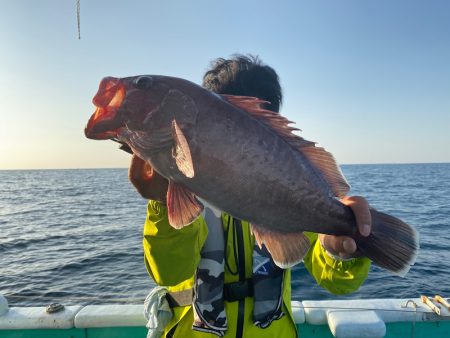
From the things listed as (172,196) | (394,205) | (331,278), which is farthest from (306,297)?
(394,205)

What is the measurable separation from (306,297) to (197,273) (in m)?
6.97

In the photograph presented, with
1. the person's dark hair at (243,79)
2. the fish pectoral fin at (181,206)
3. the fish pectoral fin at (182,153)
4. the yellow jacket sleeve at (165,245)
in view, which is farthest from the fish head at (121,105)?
the person's dark hair at (243,79)

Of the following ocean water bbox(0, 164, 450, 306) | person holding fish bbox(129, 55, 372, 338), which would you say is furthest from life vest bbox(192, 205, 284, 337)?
ocean water bbox(0, 164, 450, 306)

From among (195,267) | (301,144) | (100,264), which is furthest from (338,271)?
(100,264)

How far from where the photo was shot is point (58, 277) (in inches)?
464

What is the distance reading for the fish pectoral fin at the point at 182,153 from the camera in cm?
192

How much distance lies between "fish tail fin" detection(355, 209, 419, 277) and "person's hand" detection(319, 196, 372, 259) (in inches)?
2.0

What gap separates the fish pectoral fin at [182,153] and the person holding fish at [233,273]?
762 millimetres

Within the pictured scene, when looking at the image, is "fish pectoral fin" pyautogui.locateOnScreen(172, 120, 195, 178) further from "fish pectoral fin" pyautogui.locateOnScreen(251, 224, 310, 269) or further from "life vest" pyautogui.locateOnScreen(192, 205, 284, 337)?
"life vest" pyautogui.locateOnScreen(192, 205, 284, 337)

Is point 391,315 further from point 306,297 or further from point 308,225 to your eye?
point 306,297

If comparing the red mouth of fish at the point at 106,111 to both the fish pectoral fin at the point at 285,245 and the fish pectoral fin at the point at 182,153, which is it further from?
the fish pectoral fin at the point at 285,245

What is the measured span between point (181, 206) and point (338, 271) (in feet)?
5.31

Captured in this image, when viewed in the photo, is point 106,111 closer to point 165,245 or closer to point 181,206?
point 181,206

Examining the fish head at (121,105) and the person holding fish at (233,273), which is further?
the person holding fish at (233,273)
